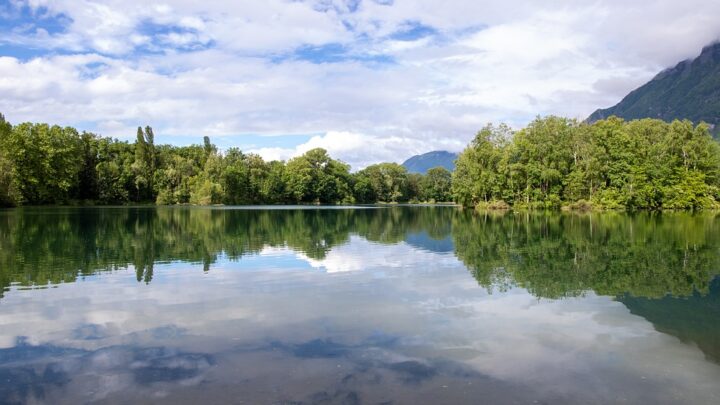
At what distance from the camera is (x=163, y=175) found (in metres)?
120

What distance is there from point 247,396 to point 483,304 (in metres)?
8.34

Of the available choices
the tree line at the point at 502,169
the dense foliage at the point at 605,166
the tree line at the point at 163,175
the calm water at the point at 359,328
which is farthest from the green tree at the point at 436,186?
the calm water at the point at 359,328

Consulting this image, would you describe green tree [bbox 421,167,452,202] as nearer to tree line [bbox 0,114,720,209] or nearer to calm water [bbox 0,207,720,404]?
tree line [bbox 0,114,720,209]

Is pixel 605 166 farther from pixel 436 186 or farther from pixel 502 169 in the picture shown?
pixel 436 186

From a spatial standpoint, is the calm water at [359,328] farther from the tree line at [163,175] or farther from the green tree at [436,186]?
the green tree at [436,186]

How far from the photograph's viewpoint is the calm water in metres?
8.27

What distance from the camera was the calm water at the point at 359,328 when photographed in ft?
27.1

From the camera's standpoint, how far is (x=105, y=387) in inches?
327

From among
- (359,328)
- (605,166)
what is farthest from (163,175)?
(359,328)

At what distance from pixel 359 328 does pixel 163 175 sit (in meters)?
118

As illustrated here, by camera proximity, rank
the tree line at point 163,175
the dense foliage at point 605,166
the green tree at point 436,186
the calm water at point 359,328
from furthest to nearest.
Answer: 1. the green tree at point 436,186
2. the tree line at point 163,175
3. the dense foliage at point 605,166
4. the calm water at point 359,328

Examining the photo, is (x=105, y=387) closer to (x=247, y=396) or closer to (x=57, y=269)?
(x=247, y=396)

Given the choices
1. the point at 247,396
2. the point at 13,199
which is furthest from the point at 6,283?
the point at 13,199

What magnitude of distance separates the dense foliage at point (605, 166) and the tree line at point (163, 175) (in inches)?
2409
